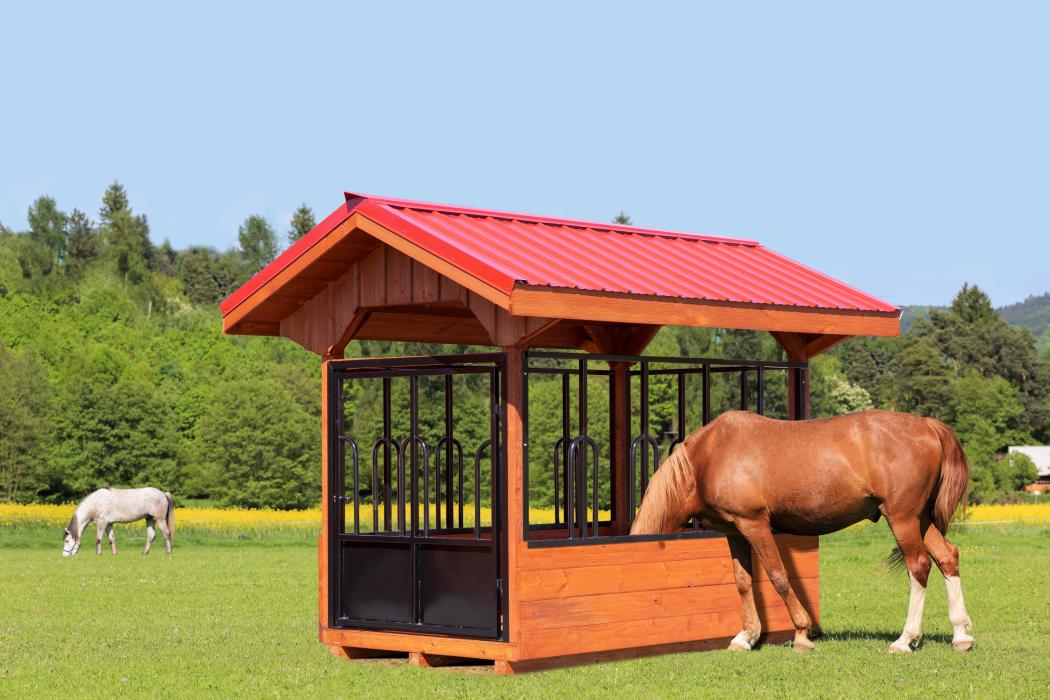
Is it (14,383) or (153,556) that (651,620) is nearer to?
(153,556)

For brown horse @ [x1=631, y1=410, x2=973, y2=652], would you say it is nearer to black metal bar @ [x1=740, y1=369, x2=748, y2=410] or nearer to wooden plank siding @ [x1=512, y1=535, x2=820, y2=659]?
wooden plank siding @ [x1=512, y1=535, x2=820, y2=659]

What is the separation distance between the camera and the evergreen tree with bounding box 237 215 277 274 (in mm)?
135750

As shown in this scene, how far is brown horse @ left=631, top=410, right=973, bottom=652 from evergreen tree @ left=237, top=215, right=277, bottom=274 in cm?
12527

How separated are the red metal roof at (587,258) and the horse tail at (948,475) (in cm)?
178

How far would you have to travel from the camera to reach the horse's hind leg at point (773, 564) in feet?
38.7

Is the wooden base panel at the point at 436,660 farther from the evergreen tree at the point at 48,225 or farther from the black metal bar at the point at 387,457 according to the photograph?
the evergreen tree at the point at 48,225

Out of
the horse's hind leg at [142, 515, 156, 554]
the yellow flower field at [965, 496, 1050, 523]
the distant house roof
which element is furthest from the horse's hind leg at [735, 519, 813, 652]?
the distant house roof

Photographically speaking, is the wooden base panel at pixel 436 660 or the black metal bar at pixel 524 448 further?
the wooden base panel at pixel 436 660

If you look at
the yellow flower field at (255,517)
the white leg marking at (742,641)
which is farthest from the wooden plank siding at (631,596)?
the yellow flower field at (255,517)

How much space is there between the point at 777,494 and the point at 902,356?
258ft

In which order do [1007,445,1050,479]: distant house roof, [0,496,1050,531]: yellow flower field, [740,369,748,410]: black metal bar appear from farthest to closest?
1. [1007,445,1050,479]: distant house roof
2. [0,496,1050,531]: yellow flower field
3. [740,369,748,410]: black metal bar

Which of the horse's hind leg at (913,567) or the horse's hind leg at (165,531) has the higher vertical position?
the horse's hind leg at (913,567)

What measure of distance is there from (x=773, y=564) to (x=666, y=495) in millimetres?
999

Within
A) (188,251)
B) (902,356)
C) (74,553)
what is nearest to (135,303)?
(188,251)
